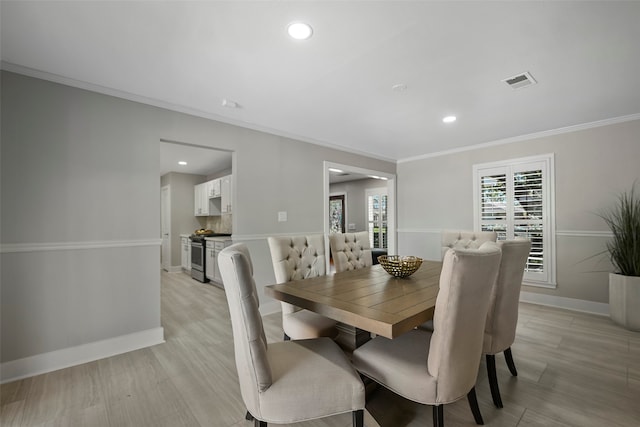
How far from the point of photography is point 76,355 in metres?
2.39

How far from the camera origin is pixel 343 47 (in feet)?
Answer: 6.52

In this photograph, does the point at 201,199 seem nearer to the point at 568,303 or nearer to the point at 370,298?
the point at 370,298

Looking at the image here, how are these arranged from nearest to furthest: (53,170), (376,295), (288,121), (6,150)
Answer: (376,295)
(6,150)
(53,170)
(288,121)

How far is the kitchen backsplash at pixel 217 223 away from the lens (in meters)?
6.46

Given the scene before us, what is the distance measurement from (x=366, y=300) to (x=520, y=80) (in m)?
2.39

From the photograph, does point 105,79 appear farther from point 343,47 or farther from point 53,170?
point 343,47

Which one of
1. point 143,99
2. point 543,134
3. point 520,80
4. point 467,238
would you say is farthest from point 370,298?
point 543,134

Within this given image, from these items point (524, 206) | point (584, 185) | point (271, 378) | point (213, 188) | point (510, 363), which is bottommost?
point (510, 363)

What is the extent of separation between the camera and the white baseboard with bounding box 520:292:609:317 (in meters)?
3.53

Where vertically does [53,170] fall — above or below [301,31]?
below

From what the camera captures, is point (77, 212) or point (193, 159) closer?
point (77, 212)

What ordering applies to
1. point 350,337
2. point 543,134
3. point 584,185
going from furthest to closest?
point 543,134
point 584,185
point 350,337

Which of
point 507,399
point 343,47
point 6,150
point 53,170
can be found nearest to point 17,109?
point 6,150

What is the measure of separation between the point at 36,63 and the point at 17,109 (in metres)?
0.40
